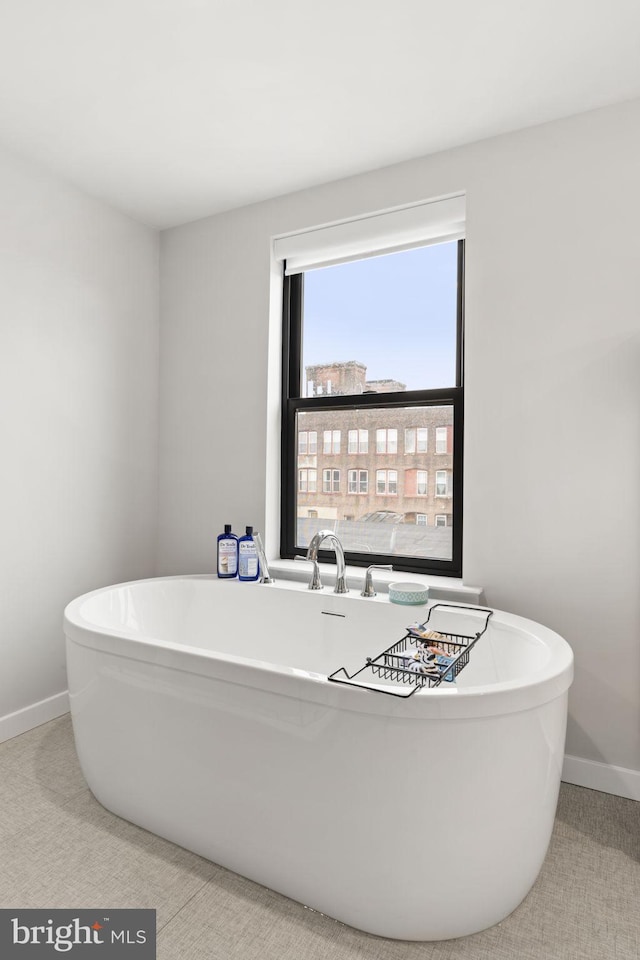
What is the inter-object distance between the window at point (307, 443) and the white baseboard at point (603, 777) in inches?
67.6

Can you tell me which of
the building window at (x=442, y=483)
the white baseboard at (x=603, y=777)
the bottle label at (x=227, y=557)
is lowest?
the white baseboard at (x=603, y=777)

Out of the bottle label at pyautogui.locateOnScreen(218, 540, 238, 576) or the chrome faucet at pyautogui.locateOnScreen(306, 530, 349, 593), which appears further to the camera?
the bottle label at pyautogui.locateOnScreen(218, 540, 238, 576)

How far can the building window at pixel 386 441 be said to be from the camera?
2.71m

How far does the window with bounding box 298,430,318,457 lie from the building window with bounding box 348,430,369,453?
0.64 ft

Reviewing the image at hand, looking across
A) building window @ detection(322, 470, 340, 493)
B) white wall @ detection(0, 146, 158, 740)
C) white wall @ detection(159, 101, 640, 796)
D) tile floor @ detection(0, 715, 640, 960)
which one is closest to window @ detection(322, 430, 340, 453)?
building window @ detection(322, 470, 340, 493)

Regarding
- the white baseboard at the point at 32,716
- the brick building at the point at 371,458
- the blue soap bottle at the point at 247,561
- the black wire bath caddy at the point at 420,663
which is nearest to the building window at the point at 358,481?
the brick building at the point at 371,458

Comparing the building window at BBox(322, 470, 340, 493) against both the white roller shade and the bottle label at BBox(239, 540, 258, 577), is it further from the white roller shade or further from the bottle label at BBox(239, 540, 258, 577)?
the white roller shade

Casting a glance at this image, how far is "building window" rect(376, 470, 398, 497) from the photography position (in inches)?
106

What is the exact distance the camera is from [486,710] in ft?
4.44

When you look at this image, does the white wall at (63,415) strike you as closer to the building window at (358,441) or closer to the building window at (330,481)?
the building window at (330,481)

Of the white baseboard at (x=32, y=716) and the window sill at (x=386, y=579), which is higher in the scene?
the window sill at (x=386, y=579)

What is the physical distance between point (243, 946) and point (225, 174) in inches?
111

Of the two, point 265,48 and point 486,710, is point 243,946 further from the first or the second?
point 265,48

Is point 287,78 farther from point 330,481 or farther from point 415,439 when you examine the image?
point 330,481
